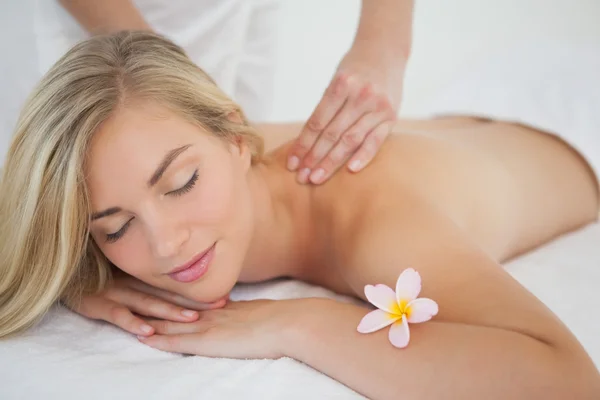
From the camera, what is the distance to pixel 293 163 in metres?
1.45

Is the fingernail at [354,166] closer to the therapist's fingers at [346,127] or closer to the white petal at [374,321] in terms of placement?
the therapist's fingers at [346,127]

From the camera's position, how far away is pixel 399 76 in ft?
5.06

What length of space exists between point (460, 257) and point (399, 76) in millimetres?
578

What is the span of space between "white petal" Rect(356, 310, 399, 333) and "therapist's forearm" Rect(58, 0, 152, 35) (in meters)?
0.99

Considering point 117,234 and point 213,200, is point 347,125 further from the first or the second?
point 117,234

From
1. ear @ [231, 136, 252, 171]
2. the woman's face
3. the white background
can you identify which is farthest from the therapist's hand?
the white background

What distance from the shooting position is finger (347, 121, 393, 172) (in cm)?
135

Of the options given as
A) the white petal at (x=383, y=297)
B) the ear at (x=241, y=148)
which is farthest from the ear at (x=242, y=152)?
the white petal at (x=383, y=297)

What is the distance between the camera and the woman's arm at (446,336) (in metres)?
0.94

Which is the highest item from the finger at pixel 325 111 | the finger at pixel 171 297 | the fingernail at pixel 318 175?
the finger at pixel 325 111

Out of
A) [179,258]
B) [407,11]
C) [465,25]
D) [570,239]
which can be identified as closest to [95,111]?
[179,258]

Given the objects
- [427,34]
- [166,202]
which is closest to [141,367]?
[166,202]

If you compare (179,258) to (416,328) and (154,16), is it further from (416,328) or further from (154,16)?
(154,16)

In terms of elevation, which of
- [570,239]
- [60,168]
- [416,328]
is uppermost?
[60,168]
